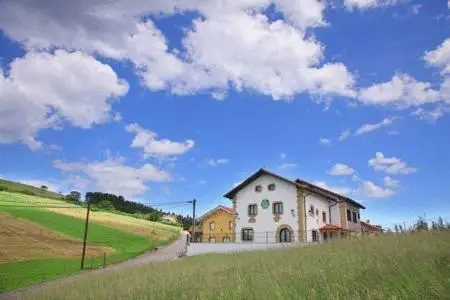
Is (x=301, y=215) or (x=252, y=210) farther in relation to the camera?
Answer: (x=252, y=210)

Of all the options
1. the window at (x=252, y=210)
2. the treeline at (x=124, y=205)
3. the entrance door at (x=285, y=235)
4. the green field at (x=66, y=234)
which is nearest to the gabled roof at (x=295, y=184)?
the window at (x=252, y=210)

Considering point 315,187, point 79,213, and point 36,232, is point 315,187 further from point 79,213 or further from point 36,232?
point 79,213

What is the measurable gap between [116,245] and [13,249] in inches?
696

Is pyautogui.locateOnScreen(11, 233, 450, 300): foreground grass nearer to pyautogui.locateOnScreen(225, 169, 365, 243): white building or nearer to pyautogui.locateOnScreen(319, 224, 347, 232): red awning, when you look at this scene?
pyautogui.locateOnScreen(225, 169, 365, 243): white building

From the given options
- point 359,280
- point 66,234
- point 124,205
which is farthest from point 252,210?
point 124,205

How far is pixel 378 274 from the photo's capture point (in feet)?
22.4

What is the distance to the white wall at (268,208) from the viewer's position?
45.9 metres

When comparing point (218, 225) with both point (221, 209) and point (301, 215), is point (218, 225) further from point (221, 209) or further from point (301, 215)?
point (301, 215)

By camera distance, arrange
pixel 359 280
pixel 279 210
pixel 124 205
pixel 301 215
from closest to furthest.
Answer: pixel 359 280, pixel 301 215, pixel 279 210, pixel 124 205

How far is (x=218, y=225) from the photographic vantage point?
72.1m

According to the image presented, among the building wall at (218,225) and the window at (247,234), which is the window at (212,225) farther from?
the window at (247,234)

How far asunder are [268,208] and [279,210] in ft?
4.19

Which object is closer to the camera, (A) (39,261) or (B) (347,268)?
(B) (347,268)

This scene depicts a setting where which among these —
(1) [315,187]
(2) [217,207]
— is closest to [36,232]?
(2) [217,207]
